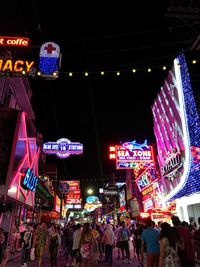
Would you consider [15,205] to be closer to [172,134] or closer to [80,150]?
[80,150]

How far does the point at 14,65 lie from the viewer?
13.9 meters

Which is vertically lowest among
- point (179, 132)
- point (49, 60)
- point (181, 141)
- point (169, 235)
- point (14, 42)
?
point (169, 235)

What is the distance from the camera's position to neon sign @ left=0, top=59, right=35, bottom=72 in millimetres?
13695

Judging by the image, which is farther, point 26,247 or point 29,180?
point 29,180

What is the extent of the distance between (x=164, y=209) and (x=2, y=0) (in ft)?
68.1

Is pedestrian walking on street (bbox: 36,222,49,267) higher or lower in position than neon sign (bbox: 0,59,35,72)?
lower

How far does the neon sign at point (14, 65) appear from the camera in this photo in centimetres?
1370

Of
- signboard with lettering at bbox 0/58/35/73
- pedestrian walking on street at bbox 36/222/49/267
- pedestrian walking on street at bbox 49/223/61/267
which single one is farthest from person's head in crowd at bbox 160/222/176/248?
signboard with lettering at bbox 0/58/35/73

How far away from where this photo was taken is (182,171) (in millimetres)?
16875

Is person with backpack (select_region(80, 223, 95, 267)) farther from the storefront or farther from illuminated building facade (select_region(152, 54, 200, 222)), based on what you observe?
illuminated building facade (select_region(152, 54, 200, 222))

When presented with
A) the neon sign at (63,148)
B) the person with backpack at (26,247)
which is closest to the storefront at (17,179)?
the neon sign at (63,148)

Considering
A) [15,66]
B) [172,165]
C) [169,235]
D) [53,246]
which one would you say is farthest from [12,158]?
[169,235]

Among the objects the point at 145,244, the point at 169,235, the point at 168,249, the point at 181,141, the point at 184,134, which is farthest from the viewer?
the point at 181,141

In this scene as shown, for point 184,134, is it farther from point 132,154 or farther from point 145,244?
point 145,244
